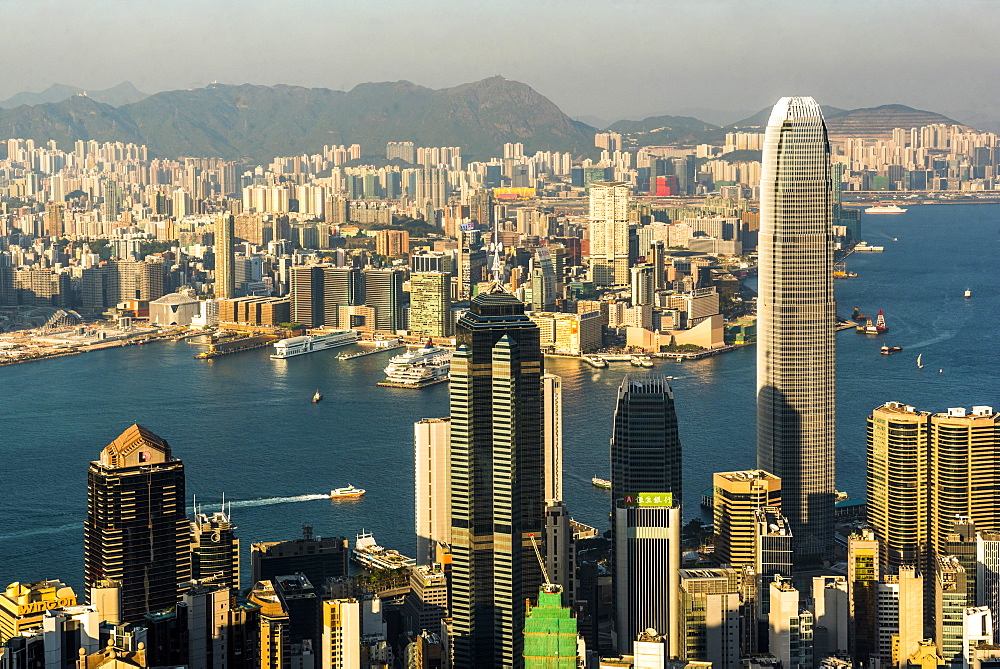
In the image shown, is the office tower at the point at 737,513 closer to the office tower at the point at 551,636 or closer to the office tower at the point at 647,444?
the office tower at the point at 647,444

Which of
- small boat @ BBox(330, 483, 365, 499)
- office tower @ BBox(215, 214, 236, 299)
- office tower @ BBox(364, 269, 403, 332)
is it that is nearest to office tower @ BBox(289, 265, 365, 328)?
office tower @ BBox(364, 269, 403, 332)

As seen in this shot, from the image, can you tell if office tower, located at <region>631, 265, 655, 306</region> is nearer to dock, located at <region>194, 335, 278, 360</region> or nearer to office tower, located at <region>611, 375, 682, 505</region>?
dock, located at <region>194, 335, 278, 360</region>

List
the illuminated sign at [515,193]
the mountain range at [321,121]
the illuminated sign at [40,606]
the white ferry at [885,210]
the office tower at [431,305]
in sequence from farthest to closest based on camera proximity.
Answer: the mountain range at [321,121] < the white ferry at [885,210] < the illuminated sign at [515,193] < the office tower at [431,305] < the illuminated sign at [40,606]

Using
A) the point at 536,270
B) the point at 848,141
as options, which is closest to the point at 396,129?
the point at 848,141

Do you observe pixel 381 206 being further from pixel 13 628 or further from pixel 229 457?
pixel 13 628

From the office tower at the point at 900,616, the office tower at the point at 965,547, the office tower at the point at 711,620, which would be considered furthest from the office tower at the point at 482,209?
the office tower at the point at 711,620

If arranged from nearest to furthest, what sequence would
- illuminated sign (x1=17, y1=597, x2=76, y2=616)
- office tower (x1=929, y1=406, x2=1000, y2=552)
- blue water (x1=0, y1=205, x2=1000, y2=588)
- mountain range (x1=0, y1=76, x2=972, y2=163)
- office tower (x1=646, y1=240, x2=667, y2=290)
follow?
illuminated sign (x1=17, y1=597, x2=76, y2=616) → office tower (x1=929, y1=406, x2=1000, y2=552) → blue water (x1=0, y1=205, x2=1000, y2=588) → office tower (x1=646, y1=240, x2=667, y2=290) → mountain range (x1=0, y1=76, x2=972, y2=163)

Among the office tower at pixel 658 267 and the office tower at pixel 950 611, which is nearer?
the office tower at pixel 950 611
